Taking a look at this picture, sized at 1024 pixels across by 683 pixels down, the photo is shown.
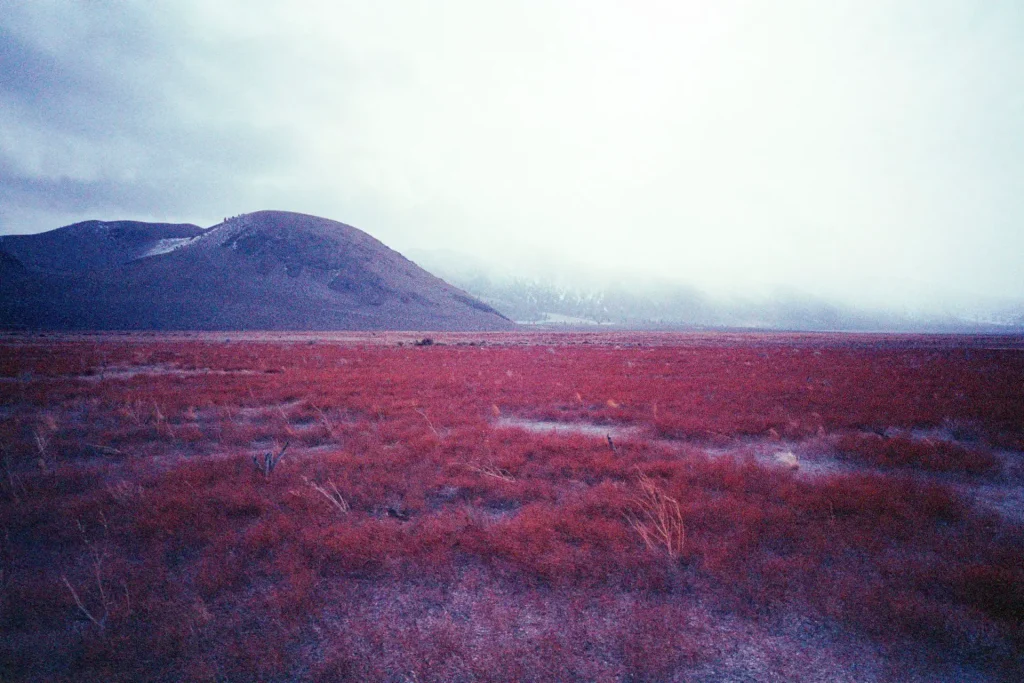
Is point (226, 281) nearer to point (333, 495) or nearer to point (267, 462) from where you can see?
point (267, 462)

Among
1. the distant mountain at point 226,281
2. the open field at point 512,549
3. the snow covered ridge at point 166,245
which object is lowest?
the open field at point 512,549

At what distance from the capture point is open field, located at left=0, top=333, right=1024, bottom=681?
3.38 metres

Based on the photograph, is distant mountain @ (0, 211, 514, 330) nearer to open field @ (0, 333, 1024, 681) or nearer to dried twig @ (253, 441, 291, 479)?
dried twig @ (253, 441, 291, 479)

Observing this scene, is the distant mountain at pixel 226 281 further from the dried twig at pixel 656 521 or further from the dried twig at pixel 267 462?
the dried twig at pixel 656 521

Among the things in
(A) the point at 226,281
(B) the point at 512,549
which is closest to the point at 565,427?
(B) the point at 512,549

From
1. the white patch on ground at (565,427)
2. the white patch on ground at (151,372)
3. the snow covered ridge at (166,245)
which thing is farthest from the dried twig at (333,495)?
the snow covered ridge at (166,245)

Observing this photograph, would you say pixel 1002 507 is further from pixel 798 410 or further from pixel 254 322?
pixel 254 322

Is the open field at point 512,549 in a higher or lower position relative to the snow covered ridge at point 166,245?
lower

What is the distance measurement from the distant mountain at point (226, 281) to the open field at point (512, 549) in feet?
320

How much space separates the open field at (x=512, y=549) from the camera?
338cm

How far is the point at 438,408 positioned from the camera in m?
12.4

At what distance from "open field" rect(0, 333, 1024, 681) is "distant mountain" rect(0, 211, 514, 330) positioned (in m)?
97.5

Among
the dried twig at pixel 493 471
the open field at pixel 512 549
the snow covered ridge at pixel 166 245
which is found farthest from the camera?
the snow covered ridge at pixel 166 245

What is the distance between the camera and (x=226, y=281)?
357 ft
